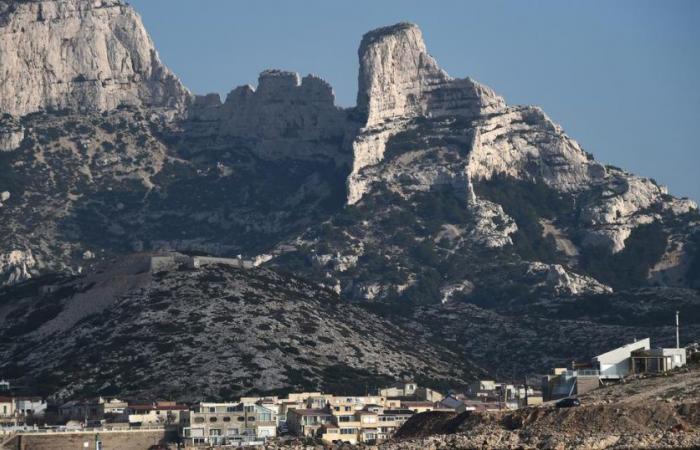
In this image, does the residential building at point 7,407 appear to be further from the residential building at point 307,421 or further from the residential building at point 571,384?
the residential building at point 571,384

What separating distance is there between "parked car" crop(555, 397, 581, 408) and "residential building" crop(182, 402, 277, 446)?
119 ft

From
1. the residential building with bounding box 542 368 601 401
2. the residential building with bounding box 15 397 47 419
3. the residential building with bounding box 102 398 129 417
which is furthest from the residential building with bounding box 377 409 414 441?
the residential building with bounding box 15 397 47 419

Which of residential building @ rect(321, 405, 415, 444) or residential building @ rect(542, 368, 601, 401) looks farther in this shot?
residential building @ rect(321, 405, 415, 444)

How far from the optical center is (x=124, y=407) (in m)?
184

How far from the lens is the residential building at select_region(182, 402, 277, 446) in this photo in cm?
16375

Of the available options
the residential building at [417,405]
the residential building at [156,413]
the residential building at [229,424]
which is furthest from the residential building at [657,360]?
the residential building at [156,413]

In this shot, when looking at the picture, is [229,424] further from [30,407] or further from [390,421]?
[30,407]

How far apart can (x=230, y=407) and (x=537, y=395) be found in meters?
25.3

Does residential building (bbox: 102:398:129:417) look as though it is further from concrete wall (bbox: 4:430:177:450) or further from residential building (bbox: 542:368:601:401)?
residential building (bbox: 542:368:601:401)

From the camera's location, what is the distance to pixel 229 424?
167750mm

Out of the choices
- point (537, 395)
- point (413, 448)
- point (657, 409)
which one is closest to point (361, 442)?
point (537, 395)

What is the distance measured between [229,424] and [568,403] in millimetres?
45790

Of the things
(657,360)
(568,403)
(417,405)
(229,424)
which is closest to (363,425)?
(229,424)

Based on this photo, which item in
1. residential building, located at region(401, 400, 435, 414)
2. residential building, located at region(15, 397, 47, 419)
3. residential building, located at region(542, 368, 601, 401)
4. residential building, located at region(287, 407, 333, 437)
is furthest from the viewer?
residential building, located at region(15, 397, 47, 419)
